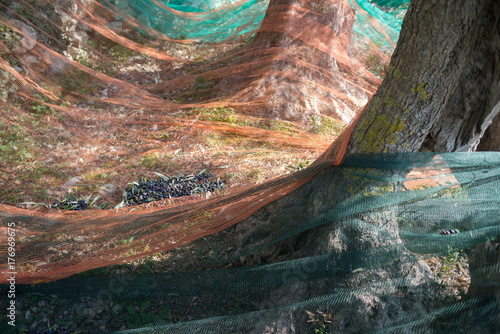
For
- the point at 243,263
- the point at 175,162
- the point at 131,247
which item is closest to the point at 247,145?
the point at 175,162

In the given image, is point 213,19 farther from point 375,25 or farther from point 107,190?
point 107,190

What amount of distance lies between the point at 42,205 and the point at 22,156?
89 centimetres

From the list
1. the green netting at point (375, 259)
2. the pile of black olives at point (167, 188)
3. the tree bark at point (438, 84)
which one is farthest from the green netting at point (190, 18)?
the green netting at point (375, 259)

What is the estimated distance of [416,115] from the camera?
6.03 ft

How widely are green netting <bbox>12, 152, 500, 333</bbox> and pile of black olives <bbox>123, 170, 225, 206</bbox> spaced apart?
3.73 ft

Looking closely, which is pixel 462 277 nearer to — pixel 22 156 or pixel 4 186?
pixel 4 186

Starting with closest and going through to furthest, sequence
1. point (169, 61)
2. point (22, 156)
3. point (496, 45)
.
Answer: point (496, 45) < point (22, 156) < point (169, 61)

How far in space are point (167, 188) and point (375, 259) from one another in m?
2.11

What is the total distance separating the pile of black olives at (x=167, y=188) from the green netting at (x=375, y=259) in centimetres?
114

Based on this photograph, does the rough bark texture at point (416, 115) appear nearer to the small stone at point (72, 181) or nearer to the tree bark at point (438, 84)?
the tree bark at point (438, 84)

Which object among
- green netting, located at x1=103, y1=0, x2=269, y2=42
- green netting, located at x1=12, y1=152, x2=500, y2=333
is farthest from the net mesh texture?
green netting, located at x1=103, y1=0, x2=269, y2=42

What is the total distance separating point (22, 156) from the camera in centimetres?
377

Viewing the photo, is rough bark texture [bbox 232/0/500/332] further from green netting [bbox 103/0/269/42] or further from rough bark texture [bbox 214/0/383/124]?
green netting [bbox 103/0/269/42]

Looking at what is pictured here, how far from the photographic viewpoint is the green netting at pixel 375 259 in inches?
68.7
